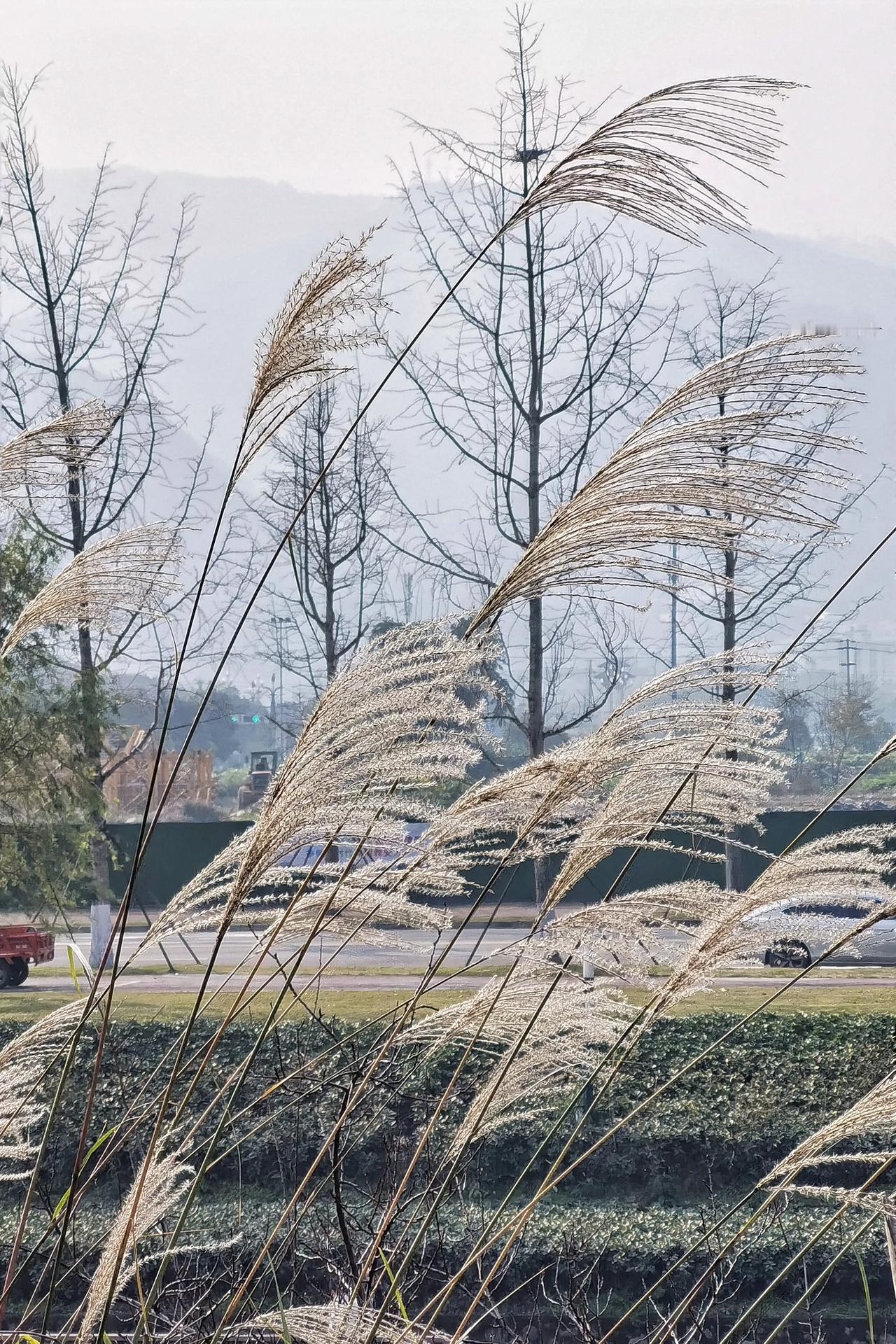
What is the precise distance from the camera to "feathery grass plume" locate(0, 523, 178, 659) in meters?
2.15

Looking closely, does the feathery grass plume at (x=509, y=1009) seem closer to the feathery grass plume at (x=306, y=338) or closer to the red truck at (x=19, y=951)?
the feathery grass plume at (x=306, y=338)

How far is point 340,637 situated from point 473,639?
15.9m

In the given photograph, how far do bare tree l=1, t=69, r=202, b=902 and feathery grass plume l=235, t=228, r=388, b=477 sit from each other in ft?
30.7

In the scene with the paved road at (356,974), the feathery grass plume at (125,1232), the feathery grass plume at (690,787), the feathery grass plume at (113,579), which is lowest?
the paved road at (356,974)

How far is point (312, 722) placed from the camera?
169cm

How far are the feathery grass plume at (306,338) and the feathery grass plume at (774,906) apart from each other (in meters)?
0.87

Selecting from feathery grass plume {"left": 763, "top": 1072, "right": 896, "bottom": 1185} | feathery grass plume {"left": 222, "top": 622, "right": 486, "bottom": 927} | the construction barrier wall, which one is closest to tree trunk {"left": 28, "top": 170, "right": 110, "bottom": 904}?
the construction barrier wall

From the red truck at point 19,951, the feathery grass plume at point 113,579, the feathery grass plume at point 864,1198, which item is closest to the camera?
the feathery grass plume at point 864,1198

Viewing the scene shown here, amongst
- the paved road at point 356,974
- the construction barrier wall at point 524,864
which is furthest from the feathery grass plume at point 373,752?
the construction barrier wall at point 524,864

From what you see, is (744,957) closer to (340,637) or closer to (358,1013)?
(358,1013)

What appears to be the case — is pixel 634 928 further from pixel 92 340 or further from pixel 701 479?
pixel 92 340

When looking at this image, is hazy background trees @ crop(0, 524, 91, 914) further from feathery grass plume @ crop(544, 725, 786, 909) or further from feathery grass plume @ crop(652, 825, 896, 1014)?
feathery grass plume @ crop(652, 825, 896, 1014)

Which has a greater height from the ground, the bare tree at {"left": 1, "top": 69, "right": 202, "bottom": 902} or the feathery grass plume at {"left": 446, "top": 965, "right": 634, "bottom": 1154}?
the bare tree at {"left": 1, "top": 69, "right": 202, "bottom": 902}

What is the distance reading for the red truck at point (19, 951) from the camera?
13.9 m
